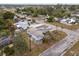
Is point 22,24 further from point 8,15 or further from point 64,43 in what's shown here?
point 64,43

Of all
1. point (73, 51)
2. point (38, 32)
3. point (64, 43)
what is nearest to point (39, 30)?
point (38, 32)

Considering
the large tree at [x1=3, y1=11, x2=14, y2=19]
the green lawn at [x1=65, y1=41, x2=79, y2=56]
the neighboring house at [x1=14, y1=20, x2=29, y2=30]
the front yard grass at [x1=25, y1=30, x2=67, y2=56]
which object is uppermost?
the large tree at [x1=3, y1=11, x2=14, y2=19]

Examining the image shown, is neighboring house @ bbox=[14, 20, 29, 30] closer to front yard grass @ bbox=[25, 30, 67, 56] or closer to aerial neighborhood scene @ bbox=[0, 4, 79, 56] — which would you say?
aerial neighborhood scene @ bbox=[0, 4, 79, 56]

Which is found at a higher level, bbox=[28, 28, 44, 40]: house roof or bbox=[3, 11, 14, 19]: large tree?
bbox=[3, 11, 14, 19]: large tree

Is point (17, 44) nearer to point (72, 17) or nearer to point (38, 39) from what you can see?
point (38, 39)

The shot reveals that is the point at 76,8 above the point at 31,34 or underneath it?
above

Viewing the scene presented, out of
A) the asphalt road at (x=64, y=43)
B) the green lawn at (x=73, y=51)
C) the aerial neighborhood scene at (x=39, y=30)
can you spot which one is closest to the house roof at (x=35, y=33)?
the aerial neighborhood scene at (x=39, y=30)

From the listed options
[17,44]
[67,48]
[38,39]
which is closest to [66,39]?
[67,48]

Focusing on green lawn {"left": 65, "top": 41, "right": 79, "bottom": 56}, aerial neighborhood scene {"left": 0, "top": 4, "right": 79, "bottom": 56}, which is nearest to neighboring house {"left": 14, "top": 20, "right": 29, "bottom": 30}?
aerial neighborhood scene {"left": 0, "top": 4, "right": 79, "bottom": 56}
